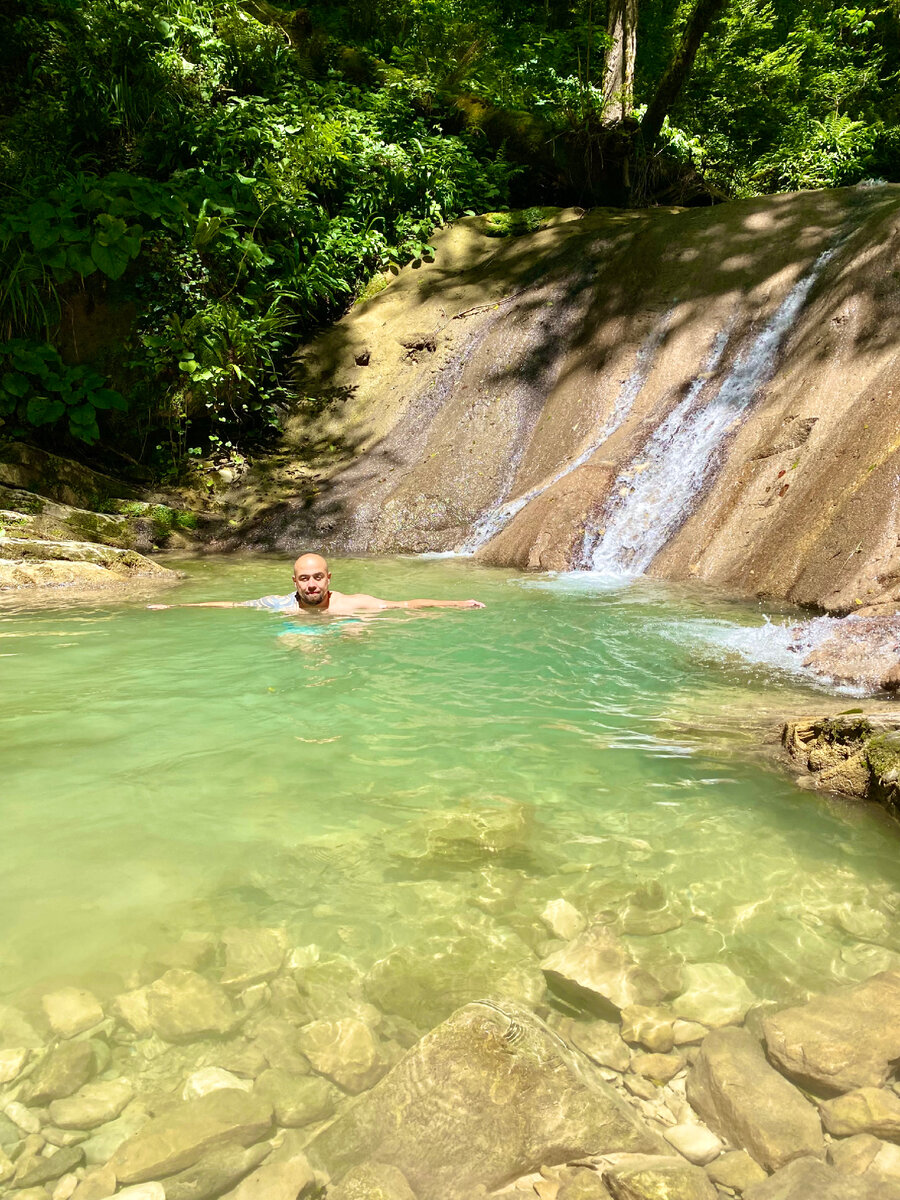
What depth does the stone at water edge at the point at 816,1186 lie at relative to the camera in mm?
1587

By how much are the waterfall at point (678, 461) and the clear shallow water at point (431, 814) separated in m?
3.62

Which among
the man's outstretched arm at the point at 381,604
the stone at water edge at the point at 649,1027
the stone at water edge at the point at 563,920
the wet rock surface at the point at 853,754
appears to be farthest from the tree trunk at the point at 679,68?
the stone at water edge at the point at 649,1027

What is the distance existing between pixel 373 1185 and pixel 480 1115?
26cm

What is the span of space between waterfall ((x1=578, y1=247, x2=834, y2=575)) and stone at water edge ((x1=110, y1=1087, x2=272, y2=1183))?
7.37 metres

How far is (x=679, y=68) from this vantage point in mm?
13688

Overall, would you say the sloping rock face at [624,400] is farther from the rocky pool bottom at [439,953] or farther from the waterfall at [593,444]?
the rocky pool bottom at [439,953]

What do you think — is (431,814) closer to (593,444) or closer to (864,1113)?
(864,1113)

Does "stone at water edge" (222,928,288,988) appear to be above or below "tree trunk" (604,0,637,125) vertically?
below

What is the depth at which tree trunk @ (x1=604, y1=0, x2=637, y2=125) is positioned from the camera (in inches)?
617

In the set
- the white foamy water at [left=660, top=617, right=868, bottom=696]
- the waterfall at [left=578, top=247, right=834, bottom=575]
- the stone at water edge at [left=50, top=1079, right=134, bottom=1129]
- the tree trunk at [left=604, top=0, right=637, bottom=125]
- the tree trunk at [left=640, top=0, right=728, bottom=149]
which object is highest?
the tree trunk at [left=604, top=0, right=637, bottom=125]

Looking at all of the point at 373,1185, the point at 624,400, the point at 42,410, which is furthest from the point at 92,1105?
the point at 42,410

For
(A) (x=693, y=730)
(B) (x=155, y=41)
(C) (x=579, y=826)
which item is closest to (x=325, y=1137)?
(C) (x=579, y=826)

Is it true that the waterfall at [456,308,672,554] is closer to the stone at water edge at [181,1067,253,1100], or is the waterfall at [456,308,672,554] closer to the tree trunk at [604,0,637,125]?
the tree trunk at [604,0,637,125]

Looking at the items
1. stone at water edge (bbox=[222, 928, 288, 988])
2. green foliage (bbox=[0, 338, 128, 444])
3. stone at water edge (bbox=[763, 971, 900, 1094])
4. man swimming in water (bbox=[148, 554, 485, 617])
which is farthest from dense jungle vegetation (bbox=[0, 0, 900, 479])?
stone at water edge (bbox=[763, 971, 900, 1094])
